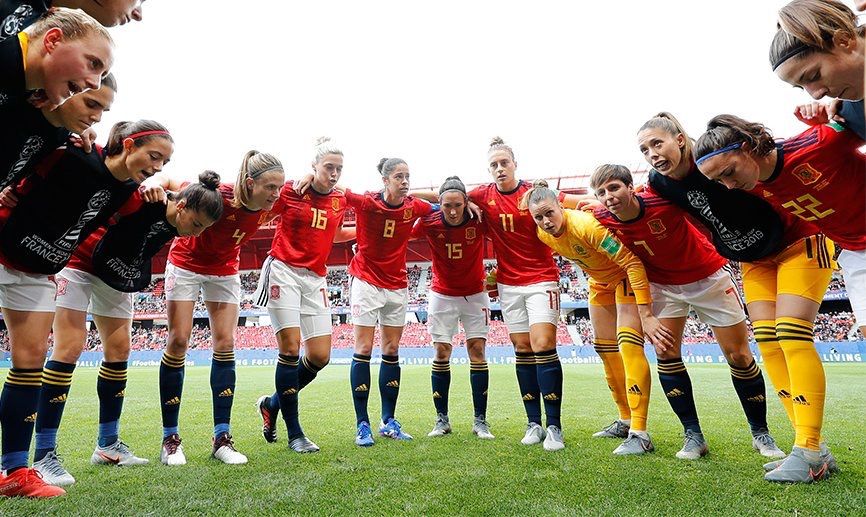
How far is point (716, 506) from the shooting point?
271 cm

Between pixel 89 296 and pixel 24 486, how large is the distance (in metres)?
1.58

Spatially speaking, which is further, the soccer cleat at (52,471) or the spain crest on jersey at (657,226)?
the spain crest on jersey at (657,226)

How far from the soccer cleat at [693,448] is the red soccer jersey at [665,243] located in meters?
1.24

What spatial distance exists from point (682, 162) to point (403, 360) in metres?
23.0

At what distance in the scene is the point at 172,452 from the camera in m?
4.25

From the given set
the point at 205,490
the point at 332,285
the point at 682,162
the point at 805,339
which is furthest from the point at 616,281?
the point at 332,285

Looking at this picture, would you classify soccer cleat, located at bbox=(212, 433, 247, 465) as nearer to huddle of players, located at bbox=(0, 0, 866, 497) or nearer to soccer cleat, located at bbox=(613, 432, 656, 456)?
huddle of players, located at bbox=(0, 0, 866, 497)

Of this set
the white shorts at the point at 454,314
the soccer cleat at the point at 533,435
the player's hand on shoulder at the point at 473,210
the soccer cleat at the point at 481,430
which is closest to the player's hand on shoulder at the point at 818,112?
the player's hand on shoulder at the point at 473,210

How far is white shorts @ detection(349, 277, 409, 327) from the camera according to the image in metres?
5.54

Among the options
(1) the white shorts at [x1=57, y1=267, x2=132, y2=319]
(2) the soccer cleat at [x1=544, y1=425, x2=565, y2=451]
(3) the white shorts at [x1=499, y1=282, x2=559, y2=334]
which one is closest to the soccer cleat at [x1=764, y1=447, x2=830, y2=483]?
(2) the soccer cleat at [x1=544, y1=425, x2=565, y2=451]

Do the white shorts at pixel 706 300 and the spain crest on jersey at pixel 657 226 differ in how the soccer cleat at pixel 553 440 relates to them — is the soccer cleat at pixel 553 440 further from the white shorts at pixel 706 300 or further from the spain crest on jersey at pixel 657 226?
the spain crest on jersey at pixel 657 226

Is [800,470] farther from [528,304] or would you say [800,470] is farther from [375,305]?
[375,305]

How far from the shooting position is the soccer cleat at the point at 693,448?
12.9ft

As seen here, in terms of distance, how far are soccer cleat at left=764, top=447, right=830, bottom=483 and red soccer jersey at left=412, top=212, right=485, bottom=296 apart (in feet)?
10.5
